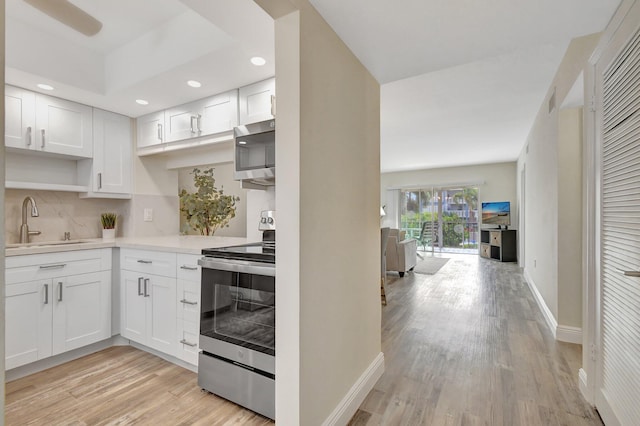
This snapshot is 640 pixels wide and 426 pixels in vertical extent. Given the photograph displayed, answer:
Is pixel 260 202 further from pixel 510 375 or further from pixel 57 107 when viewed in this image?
pixel 510 375

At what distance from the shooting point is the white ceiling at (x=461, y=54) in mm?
1453

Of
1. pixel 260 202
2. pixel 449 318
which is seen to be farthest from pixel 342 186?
pixel 449 318

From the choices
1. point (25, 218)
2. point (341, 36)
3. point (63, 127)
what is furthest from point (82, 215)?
point (341, 36)

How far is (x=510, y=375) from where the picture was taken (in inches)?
86.4

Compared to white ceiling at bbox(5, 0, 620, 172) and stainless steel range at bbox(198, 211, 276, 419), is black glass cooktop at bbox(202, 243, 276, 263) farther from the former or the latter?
white ceiling at bbox(5, 0, 620, 172)

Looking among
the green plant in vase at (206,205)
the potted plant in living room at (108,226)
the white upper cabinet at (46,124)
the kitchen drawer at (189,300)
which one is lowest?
the kitchen drawer at (189,300)

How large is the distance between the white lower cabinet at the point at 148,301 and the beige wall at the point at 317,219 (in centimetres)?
133

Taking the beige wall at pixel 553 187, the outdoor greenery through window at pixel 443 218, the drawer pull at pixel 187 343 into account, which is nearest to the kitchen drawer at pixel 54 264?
the drawer pull at pixel 187 343

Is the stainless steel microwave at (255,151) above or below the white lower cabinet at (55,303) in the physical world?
above

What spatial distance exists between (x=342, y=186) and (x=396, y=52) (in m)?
0.90

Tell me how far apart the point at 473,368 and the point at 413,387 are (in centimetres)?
57

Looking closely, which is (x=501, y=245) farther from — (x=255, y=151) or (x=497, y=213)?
(x=255, y=151)

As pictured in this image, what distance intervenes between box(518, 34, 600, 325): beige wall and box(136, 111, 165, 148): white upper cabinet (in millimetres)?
3457

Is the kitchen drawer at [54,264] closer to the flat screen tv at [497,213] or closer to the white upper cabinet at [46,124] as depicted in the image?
the white upper cabinet at [46,124]
